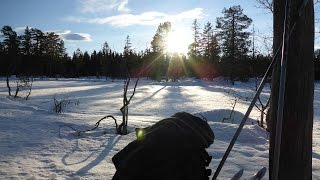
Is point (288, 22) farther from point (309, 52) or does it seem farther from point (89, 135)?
point (89, 135)

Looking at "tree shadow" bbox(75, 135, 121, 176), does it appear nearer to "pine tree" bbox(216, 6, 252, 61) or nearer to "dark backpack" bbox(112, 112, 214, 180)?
"dark backpack" bbox(112, 112, 214, 180)

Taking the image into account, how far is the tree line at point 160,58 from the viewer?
43719 millimetres

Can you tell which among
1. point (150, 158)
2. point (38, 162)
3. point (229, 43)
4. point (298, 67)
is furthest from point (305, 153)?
point (229, 43)

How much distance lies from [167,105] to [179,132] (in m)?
14.5

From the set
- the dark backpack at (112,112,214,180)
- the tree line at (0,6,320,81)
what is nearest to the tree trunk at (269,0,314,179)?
the dark backpack at (112,112,214,180)

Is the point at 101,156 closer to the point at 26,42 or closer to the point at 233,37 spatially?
the point at 233,37

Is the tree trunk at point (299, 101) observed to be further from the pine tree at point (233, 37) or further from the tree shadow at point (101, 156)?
the pine tree at point (233, 37)

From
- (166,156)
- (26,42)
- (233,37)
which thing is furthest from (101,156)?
(26,42)

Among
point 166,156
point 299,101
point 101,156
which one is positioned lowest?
point 101,156

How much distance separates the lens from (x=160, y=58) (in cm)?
4969

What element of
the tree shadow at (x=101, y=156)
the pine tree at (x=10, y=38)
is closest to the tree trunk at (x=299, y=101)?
the tree shadow at (x=101, y=156)

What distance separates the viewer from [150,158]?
2.14m

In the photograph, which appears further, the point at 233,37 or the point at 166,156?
the point at 233,37

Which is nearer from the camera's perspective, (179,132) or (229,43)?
(179,132)
